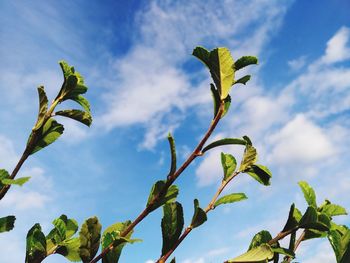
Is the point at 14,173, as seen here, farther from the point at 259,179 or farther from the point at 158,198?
the point at 259,179

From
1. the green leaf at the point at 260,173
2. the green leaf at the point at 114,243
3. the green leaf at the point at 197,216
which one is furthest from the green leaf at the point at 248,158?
the green leaf at the point at 114,243

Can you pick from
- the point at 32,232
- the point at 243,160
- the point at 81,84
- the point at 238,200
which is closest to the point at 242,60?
the point at 243,160

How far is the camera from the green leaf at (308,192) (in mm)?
2806

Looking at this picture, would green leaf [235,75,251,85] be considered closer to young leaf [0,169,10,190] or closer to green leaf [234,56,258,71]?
green leaf [234,56,258,71]

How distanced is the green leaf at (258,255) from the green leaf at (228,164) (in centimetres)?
57

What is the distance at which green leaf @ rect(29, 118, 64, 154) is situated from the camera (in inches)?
109

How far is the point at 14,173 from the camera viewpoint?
249 cm

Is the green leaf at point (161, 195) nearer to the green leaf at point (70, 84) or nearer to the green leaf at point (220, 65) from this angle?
the green leaf at point (220, 65)

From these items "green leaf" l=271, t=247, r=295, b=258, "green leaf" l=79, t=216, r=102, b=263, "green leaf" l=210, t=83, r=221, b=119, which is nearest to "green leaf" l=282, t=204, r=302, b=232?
"green leaf" l=271, t=247, r=295, b=258

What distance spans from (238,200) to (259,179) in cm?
24

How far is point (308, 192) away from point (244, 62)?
1101mm

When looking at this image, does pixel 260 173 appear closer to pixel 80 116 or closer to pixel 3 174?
pixel 80 116

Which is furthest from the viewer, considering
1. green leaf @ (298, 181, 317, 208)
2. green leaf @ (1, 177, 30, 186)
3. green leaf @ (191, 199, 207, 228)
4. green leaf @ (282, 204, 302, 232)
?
green leaf @ (298, 181, 317, 208)

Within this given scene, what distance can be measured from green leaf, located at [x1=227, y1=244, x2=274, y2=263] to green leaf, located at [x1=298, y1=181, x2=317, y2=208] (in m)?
0.64
